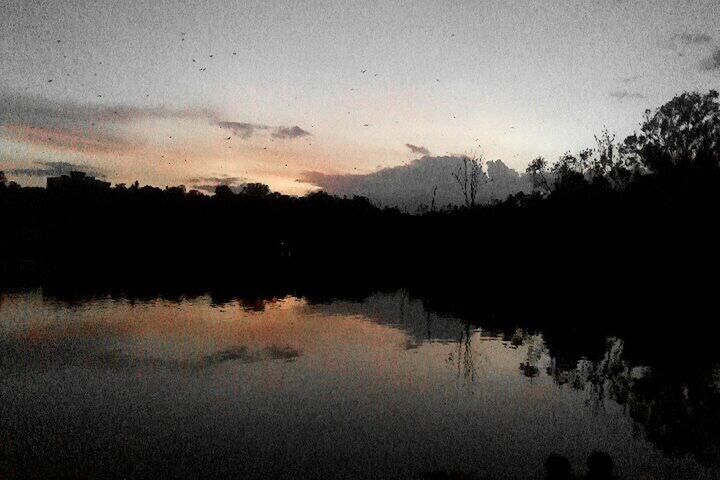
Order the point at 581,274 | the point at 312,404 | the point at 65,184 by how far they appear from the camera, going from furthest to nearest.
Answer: the point at 65,184 → the point at 581,274 → the point at 312,404

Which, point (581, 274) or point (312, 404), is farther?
point (581, 274)

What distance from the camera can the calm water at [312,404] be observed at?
456 inches

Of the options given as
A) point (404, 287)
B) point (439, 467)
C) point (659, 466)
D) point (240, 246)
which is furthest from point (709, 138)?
point (240, 246)

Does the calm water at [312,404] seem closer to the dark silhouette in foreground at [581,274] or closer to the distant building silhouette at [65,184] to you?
the dark silhouette in foreground at [581,274]

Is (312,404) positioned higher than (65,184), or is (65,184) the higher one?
(65,184)

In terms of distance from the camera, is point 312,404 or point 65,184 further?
point 65,184

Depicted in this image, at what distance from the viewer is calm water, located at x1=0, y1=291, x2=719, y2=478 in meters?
11.6

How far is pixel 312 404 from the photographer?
15.6 m

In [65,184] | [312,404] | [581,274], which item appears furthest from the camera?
[65,184]

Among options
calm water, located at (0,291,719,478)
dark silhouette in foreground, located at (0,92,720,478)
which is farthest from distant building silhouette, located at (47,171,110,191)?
calm water, located at (0,291,719,478)

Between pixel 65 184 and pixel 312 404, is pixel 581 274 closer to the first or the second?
pixel 312 404

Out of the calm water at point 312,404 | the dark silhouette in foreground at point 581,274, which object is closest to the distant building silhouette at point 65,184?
the dark silhouette in foreground at point 581,274

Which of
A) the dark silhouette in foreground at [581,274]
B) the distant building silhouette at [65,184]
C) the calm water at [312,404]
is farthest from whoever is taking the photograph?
the distant building silhouette at [65,184]

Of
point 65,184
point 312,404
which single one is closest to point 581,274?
point 312,404
